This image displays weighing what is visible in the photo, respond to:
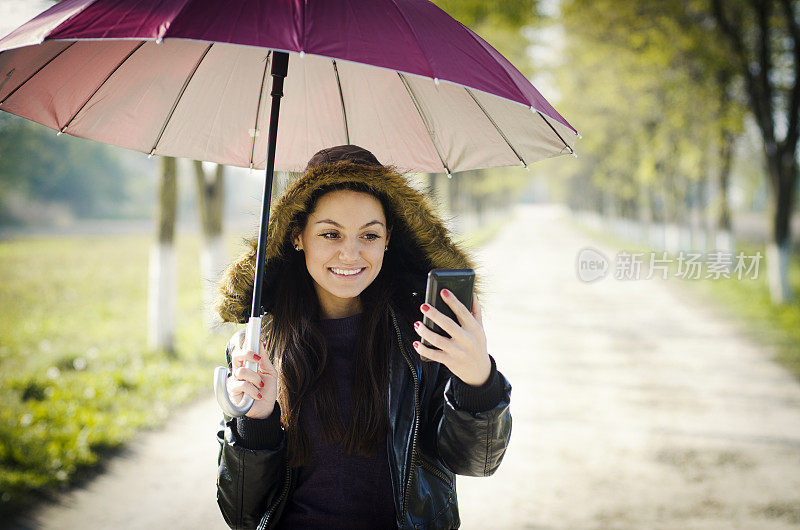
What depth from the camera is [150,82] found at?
2443 millimetres

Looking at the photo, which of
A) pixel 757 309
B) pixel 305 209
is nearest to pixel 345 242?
pixel 305 209

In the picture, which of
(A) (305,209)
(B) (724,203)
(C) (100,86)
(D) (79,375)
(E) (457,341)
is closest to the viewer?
(E) (457,341)

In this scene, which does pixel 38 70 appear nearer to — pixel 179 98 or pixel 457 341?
pixel 179 98

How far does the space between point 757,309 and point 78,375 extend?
10.8 meters

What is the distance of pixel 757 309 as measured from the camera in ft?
35.3

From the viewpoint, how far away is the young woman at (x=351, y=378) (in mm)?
1757

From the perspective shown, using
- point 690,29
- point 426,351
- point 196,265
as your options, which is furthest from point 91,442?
point 196,265

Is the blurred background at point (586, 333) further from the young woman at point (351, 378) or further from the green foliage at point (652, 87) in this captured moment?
the young woman at point (351, 378)

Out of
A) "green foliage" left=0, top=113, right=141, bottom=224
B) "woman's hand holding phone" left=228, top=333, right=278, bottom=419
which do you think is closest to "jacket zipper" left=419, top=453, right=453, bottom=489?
"woman's hand holding phone" left=228, top=333, right=278, bottom=419

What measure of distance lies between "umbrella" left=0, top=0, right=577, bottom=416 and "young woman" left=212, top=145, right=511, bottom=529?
7.2 inches

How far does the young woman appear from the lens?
1757mm

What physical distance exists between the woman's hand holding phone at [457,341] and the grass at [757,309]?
22.1ft

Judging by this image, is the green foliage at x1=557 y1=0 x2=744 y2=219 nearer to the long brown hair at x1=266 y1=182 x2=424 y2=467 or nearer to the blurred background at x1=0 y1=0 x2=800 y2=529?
the blurred background at x1=0 y1=0 x2=800 y2=529

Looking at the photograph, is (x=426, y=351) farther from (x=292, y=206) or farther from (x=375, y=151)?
(x=375, y=151)
